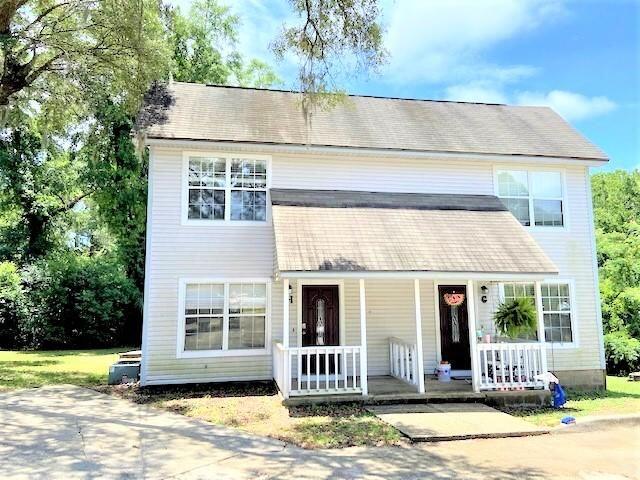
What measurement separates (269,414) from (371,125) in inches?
325

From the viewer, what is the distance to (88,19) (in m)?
13.2

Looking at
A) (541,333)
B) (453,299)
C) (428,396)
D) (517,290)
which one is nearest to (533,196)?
(517,290)

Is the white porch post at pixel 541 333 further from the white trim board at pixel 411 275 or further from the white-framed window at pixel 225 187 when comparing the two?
the white-framed window at pixel 225 187

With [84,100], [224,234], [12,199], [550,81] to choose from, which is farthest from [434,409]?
[12,199]

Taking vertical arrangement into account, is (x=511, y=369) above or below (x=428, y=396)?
above

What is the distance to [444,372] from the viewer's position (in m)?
10.7

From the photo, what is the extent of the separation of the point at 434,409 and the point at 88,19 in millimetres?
13970

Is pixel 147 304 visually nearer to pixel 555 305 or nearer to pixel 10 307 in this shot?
pixel 555 305

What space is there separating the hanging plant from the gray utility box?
8.69m

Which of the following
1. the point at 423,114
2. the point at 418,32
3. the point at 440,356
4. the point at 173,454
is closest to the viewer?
the point at 173,454

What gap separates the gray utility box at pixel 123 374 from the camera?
10891 mm

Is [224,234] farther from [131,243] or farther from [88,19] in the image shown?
[131,243]

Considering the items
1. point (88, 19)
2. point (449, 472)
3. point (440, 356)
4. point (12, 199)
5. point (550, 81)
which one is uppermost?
point (88, 19)

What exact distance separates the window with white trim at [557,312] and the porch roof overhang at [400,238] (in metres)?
2.15
